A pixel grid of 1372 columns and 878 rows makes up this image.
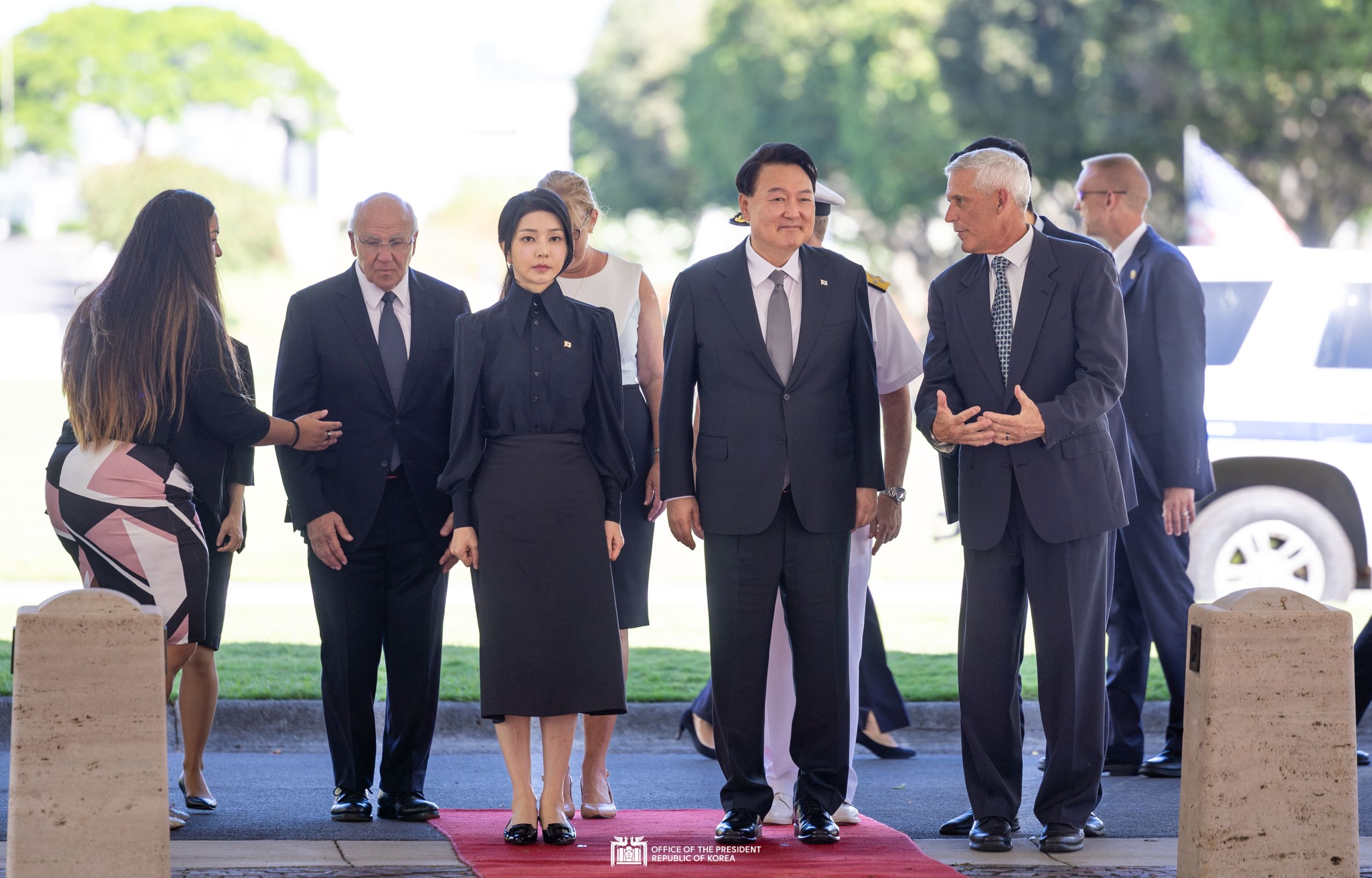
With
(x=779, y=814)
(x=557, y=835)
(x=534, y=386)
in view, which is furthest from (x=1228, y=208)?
(x=557, y=835)

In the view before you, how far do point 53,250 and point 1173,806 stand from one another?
68.2 meters

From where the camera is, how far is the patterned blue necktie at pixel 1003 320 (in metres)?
5.77

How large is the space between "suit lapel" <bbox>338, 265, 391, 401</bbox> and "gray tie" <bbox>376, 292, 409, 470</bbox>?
24mm

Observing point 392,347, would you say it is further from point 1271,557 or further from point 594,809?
point 1271,557

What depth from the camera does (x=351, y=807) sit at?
6.02 metres

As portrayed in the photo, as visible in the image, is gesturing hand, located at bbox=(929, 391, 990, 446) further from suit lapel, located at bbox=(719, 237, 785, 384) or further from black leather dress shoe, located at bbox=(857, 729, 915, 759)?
black leather dress shoe, located at bbox=(857, 729, 915, 759)

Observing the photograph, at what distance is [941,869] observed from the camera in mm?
5246

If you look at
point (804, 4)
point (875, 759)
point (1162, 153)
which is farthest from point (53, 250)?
point (875, 759)

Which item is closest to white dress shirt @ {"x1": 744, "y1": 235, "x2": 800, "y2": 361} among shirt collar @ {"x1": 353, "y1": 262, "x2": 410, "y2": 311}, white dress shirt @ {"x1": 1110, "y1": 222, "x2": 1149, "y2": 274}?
shirt collar @ {"x1": 353, "y1": 262, "x2": 410, "y2": 311}

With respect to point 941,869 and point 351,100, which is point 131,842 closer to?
point 941,869

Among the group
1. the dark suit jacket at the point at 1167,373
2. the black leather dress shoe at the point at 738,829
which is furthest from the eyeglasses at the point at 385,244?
the dark suit jacket at the point at 1167,373

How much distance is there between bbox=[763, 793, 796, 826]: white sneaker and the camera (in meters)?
5.95

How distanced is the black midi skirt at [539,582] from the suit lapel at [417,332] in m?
0.59

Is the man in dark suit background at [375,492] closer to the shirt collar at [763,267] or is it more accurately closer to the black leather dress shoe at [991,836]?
the shirt collar at [763,267]
